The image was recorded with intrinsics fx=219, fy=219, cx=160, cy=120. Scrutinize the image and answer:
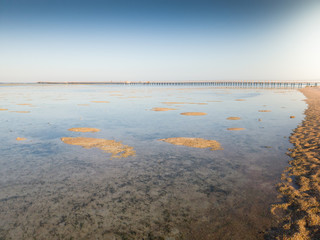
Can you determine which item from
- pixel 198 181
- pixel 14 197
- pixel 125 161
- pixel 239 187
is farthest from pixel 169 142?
pixel 14 197

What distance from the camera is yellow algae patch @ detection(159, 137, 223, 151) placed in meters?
7.04

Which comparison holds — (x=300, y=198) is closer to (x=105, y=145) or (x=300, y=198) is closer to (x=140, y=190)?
(x=140, y=190)

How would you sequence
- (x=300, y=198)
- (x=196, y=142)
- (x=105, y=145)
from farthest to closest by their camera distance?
(x=196, y=142) → (x=105, y=145) → (x=300, y=198)

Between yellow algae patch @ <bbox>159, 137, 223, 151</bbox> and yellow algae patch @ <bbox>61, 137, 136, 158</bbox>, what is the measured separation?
1650 mm

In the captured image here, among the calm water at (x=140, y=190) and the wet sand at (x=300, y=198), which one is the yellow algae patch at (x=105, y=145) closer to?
the calm water at (x=140, y=190)

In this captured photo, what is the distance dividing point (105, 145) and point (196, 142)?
9.96 ft

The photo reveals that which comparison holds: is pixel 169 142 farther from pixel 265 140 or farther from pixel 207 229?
pixel 207 229

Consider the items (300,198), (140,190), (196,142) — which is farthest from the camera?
(196,142)

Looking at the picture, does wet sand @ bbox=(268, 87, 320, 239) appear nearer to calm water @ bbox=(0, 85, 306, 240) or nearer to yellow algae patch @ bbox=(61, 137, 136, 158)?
calm water @ bbox=(0, 85, 306, 240)

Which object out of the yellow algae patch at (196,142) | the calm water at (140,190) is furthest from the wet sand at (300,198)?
the yellow algae patch at (196,142)

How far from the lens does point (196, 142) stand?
7.48 metres

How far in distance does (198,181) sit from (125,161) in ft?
6.74

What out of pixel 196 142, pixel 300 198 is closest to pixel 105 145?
pixel 196 142

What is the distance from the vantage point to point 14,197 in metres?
3.84
